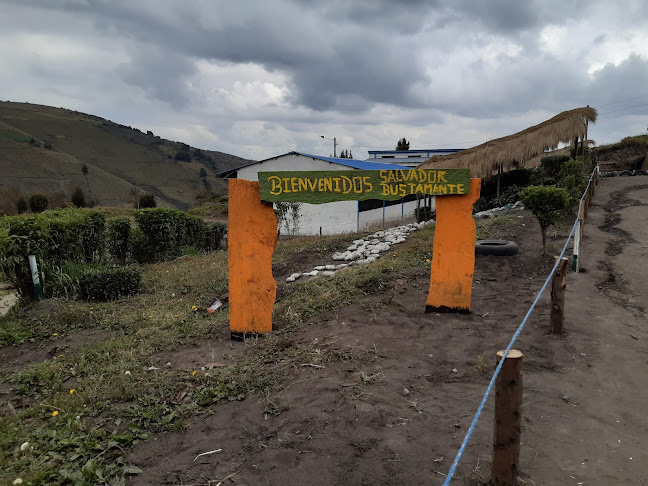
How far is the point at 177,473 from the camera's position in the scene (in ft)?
10.2

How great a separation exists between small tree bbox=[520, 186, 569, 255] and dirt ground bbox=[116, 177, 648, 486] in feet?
8.38

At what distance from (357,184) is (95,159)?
8954 cm

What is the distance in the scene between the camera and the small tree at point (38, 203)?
30.3m

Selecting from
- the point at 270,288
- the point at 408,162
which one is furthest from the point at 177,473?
the point at 408,162

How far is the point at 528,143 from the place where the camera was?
15.8 m

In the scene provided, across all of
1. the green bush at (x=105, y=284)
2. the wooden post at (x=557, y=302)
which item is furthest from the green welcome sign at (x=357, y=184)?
the green bush at (x=105, y=284)

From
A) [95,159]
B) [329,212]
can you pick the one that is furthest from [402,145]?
[95,159]

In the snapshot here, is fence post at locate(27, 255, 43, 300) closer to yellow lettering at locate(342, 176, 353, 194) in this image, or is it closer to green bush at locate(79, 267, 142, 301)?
green bush at locate(79, 267, 142, 301)

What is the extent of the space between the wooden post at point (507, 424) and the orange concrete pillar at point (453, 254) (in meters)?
3.56

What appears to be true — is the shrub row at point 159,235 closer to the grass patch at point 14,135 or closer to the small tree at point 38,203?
the small tree at point 38,203

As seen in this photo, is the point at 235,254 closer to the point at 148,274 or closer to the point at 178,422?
the point at 178,422

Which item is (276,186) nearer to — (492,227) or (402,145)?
(492,227)

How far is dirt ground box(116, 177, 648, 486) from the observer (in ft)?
10.0

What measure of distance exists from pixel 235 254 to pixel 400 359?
2643mm
